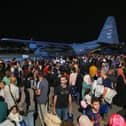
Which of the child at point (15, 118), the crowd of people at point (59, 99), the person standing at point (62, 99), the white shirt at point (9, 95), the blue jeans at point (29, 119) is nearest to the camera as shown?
the child at point (15, 118)

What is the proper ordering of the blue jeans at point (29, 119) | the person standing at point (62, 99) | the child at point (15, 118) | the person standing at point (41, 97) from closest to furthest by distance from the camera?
the child at point (15, 118) < the blue jeans at point (29, 119) < the person standing at point (62, 99) < the person standing at point (41, 97)

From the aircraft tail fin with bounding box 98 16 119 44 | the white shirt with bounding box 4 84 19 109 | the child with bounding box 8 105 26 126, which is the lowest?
the child with bounding box 8 105 26 126

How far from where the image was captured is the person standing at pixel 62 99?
6066mm

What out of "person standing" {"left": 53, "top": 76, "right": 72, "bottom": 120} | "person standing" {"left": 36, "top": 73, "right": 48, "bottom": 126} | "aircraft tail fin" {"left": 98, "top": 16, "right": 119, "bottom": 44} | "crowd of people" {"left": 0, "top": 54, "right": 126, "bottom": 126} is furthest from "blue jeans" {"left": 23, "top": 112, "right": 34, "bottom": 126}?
"aircraft tail fin" {"left": 98, "top": 16, "right": 119, "bottom": 44}

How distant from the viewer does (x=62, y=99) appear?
241 inches

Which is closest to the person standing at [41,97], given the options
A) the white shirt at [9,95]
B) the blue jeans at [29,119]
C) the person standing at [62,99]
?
the white shirt at [9,95]

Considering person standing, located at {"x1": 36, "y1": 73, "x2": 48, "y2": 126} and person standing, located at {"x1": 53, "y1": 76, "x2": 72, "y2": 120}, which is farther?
person standing, located at {"x1": 36, "y1": 73, "x2": 48, "y2": 126}

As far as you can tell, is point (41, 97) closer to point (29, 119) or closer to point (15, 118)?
point (29, 119)

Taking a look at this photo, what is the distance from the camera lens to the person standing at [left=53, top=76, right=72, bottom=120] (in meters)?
6.07

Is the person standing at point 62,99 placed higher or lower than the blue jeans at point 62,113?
higher

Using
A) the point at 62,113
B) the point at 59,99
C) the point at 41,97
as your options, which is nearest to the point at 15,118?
the point at 59,99

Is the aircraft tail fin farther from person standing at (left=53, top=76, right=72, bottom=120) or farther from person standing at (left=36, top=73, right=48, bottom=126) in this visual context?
person standing at (left=53, top=76, right=72, bottom=120)

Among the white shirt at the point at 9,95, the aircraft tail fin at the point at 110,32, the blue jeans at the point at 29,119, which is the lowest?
the blue jeans at the point at 29,119

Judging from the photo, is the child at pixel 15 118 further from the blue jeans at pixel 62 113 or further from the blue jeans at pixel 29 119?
the blue jeans at pixel 62 113
